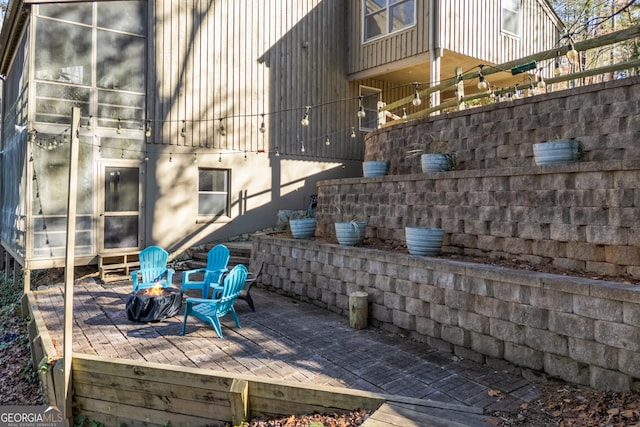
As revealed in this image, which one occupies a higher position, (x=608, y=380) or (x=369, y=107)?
(x=369, y=107)

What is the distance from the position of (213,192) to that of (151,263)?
3214mm

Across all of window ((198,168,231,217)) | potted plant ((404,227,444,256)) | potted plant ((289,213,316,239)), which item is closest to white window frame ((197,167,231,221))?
window ((198,168,231,217))

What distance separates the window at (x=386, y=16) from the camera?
10227 mm

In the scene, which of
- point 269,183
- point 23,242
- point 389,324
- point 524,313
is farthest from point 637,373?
point 23,242

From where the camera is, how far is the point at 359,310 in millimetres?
5301

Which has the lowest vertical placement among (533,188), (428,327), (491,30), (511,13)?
(428,327)

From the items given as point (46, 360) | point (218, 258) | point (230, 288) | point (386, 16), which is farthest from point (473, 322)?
point (386, 16)

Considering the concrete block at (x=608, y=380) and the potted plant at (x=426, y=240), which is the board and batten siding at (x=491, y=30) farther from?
the concrete block at (x=608, y=380)

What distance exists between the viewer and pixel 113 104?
8.41 metres

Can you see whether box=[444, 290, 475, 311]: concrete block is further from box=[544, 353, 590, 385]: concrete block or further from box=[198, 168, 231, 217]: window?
box=[198, 168, 231, 217]: window

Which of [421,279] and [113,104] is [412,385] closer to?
[421,279]

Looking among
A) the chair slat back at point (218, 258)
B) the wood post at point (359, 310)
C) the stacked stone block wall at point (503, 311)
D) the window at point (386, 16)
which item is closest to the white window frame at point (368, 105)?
the window at point (386, 16)

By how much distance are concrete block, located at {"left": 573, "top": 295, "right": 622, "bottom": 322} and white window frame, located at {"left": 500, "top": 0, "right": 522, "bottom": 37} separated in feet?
32.0

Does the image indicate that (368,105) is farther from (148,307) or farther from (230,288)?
(148,307)
